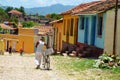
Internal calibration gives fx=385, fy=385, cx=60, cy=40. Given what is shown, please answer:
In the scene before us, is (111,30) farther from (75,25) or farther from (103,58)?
(75,25)

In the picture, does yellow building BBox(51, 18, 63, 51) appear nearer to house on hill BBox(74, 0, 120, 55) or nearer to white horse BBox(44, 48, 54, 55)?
house on hill BBox(74, 0, 120, 55)

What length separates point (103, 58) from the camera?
1811cm

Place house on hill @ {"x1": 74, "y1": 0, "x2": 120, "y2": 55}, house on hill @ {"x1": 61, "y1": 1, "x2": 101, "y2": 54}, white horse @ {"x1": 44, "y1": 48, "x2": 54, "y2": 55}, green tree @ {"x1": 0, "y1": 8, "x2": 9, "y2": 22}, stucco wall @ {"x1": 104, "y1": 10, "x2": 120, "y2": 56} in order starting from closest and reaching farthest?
white horse @ {"x1": 44, "y1": 48, "x2": 54, "y2": 55}, stucco wall @ {"x1": 104, "y1": 10, "x2": 120, "y2": 56}, house on hill @ {"x1": 74, "y1": 0, "x2": 120, "y2": 55}, house on hill @ {"x1": 61, "y1": 1, "x2": 101, "y2": 54}, green tree @ {"x1": 0, "y1": 8, "x2": 9, "y2": 22}

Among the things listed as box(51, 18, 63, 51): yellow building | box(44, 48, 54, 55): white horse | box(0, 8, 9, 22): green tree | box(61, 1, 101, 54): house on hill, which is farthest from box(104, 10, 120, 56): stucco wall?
box(0, 8, 9, 22): green tree

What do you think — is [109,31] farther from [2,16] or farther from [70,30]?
[2,16]

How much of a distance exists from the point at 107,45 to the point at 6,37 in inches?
1528

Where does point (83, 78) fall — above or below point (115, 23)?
below

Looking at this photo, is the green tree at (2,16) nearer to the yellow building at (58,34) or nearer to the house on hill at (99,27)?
the yellow building at (58,34)

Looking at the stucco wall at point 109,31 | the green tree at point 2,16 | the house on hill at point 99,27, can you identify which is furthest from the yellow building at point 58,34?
the green tree at point 2,16

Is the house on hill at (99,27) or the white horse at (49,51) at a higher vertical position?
the house on hill at (99,27)

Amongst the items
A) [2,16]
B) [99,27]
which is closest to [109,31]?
[99,27]

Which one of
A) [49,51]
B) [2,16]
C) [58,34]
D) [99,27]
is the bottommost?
[58,34]

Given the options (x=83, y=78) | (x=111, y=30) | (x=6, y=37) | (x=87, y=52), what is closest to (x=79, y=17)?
(x=87, y=52)

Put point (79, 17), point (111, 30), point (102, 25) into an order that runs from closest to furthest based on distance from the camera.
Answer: point (111, 30)
point (102, 25)
point (79, 17)
